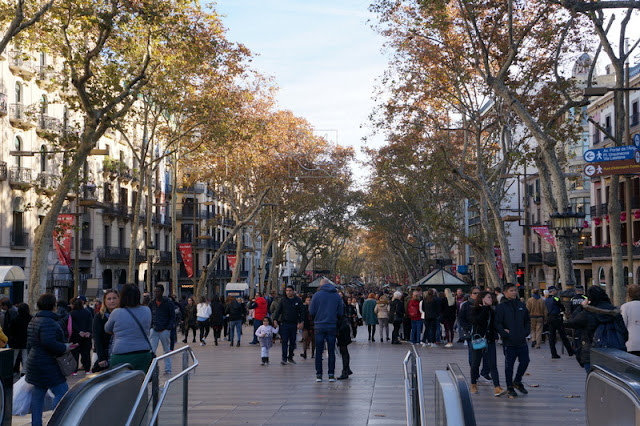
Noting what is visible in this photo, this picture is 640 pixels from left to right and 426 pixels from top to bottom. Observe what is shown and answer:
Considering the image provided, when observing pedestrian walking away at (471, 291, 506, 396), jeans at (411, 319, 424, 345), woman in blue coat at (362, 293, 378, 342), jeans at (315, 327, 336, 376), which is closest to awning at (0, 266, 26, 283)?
woman in blue coat at (362, 293, 378, 342)

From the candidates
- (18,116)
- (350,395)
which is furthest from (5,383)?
(18,116)

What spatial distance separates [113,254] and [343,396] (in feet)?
138

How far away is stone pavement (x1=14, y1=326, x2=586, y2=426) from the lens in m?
10.6

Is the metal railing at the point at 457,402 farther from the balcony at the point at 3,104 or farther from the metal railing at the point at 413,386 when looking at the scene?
the balcony at the point at 3,104

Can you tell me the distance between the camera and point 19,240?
40.8 metres

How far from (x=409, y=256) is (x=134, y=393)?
242 feet

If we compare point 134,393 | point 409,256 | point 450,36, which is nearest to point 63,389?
point 134,393

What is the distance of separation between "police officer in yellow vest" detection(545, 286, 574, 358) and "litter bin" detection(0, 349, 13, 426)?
14561 millimetres

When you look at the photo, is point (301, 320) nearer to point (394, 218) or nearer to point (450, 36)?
point (450, 36)

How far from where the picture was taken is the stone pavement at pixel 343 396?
1064cm

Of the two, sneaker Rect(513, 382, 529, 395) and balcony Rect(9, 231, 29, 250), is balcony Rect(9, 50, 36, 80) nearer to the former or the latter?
balcony Rect(9, 231, 29, 250)

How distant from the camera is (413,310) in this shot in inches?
961

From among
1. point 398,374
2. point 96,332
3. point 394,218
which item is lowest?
point 398,374

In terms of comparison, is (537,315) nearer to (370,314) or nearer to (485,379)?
(370,314)
